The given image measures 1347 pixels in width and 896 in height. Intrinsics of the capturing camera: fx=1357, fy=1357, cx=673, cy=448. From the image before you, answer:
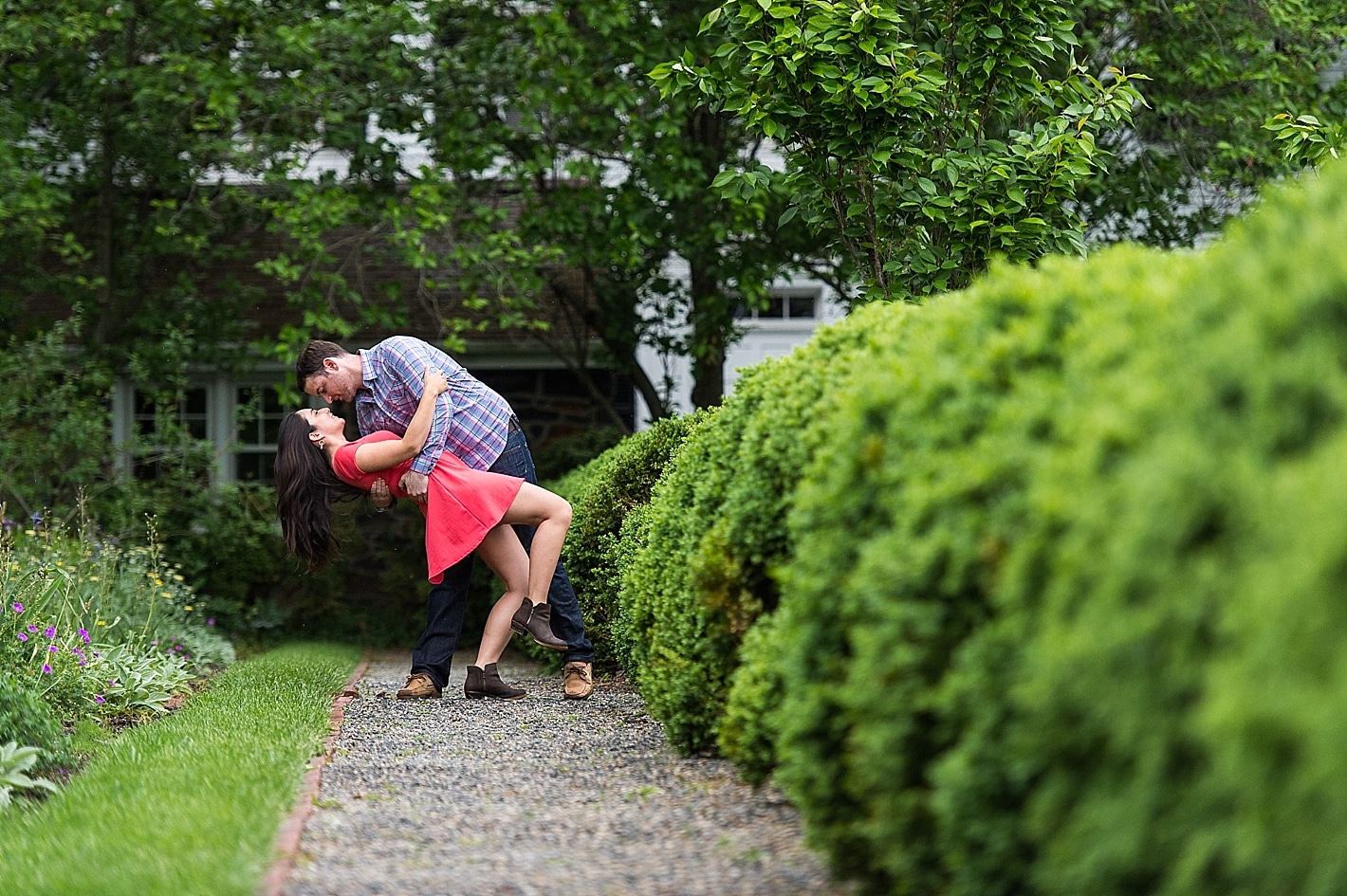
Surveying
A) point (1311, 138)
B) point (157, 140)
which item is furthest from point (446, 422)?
point (157, 140)

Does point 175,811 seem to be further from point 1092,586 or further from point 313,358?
point 313,358

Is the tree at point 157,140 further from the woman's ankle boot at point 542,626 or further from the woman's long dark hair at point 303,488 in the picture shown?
the woman's ankle boot at point 542,626

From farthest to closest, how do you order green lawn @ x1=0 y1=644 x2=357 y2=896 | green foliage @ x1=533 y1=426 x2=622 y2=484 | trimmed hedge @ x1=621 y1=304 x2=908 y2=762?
1. green foliage @ x1=533 y1=426 x2=622 y2=484
2. trimmed hedge @ x1=621 y1=304 x2=908 y2=762
3. green lawn @ x1=0 y1=644 x2=357 y2=896

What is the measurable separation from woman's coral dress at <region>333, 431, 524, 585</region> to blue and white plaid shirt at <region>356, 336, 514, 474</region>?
173mm

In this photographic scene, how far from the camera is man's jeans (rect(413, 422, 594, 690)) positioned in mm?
6258

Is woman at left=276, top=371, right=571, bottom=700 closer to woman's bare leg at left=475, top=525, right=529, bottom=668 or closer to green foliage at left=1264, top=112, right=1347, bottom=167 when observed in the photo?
woman's bare leg at left=475, top=525, right=529, bottom=668

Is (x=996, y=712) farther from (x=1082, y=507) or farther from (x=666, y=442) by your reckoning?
(x=666, y=442)

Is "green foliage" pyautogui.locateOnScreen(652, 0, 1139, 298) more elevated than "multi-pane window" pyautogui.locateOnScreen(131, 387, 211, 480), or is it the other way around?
"green foliage" pyautogui.locateOnScreen(652, 0, 1139, 298)

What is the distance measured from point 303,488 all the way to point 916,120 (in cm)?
320

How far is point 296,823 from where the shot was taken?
3.41 metres

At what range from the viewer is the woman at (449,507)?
5961 mm

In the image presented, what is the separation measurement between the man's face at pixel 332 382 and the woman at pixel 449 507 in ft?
0.54

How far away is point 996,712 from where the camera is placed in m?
2.03

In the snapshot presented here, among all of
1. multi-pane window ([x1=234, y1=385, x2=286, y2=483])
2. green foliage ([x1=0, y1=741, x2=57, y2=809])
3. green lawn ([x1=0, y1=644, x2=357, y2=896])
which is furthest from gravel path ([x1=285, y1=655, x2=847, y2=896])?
multi-pane window ([x1=234, y1=385, x2=286, y2=483])
